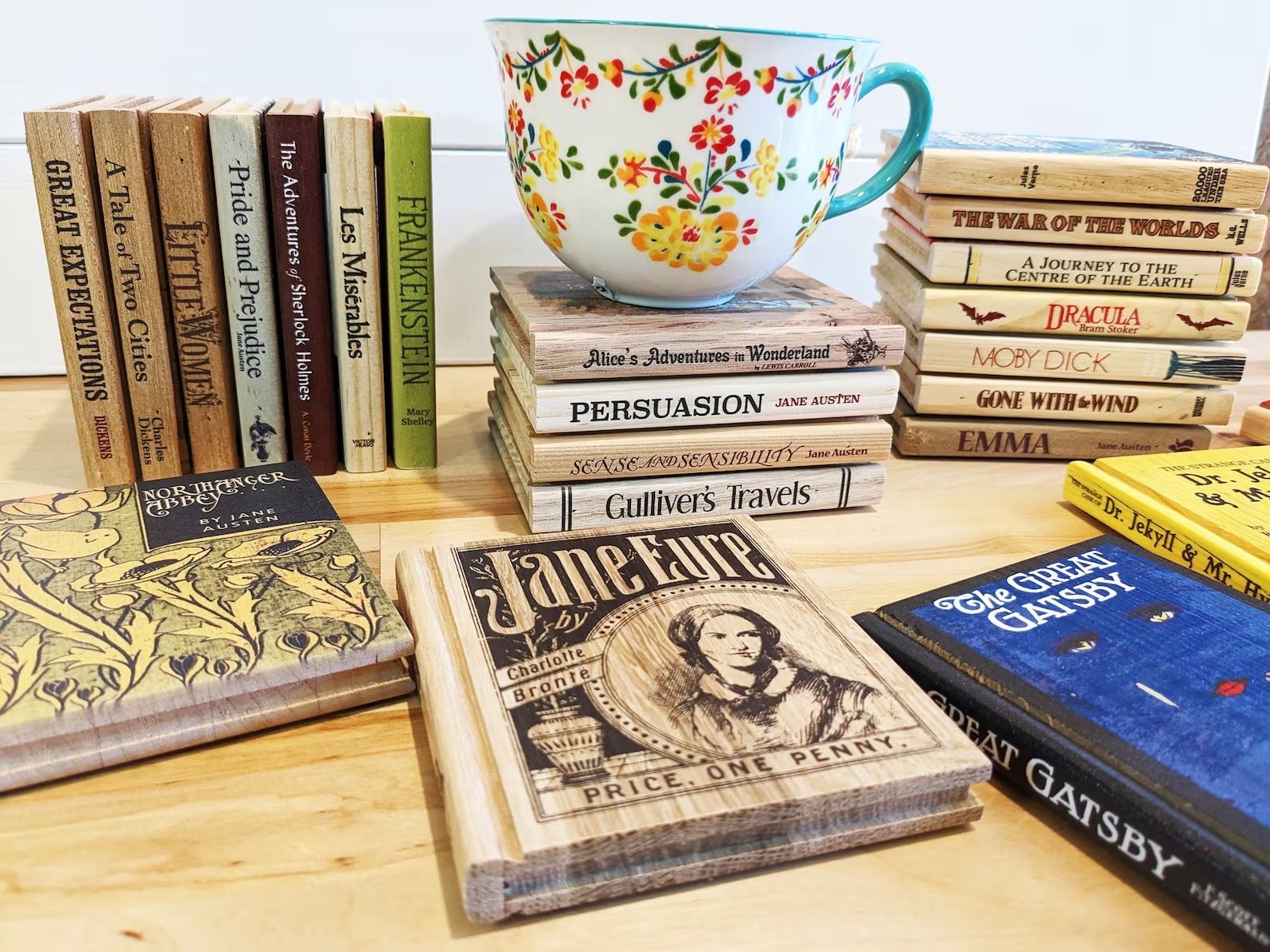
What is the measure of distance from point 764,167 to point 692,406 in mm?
139

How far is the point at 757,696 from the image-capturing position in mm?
397

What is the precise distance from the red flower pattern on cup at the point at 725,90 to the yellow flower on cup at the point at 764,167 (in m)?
0.03

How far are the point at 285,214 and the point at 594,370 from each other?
21 cm

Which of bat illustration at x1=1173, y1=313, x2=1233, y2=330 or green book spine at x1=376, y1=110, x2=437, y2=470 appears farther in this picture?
bat illustration at x1=1173, y1=313, x2=1233, y2=330

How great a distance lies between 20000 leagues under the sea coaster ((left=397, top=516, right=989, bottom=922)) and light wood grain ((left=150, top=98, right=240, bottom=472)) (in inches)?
8.4

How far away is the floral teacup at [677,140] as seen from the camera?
0.52m

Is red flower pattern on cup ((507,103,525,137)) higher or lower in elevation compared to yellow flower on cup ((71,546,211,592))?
higher

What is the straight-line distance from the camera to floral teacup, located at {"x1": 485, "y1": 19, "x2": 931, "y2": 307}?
52cm

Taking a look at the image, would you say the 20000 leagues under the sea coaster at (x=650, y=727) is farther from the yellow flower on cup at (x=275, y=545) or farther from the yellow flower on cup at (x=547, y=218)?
the yellow flower on cup at (x=547, y=218)

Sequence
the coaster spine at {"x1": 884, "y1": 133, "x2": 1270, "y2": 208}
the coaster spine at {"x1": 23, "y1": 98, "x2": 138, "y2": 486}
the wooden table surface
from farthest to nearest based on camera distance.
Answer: the coaster spine at {"x1": 884, "y1": 133, "x2": 1270, "y2": 208}, the coaster spine at {"x1": 23, "y1": 98, "x2": 138, "y2": 486}, the wooden table surface

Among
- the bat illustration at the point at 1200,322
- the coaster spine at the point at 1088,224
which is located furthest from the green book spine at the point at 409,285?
the bat illustration at the point at 1200,322

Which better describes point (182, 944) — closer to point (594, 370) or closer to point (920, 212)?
point (594, 370)

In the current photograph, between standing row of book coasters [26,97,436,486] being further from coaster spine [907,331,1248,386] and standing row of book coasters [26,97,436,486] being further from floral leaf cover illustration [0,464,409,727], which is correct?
coaster spine [907,331,1248,386]

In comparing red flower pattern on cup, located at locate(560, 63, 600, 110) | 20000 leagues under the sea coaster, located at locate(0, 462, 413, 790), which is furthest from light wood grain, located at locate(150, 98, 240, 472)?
red flower pattern on cup, located at locate(560, 63, 600, 110)
